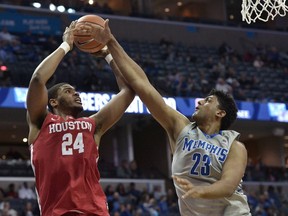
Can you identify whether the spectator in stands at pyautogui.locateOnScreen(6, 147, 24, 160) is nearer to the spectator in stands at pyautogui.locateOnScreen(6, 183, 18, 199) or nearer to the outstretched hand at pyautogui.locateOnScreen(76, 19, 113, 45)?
the spectator in stands at pyautogui.locateOnScreen(6, 183, 18, 199)

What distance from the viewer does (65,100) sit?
443 cm

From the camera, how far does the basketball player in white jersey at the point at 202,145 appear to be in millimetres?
4309

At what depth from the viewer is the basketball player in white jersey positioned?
4309 millimetres

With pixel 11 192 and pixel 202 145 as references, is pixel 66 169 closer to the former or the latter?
pixel 202 145

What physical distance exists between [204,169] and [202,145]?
148mm

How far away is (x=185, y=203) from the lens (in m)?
4.38

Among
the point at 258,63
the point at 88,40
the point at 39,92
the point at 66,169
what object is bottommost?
the point at 258,63

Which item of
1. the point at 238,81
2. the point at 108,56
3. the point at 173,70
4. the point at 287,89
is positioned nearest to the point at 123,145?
the point at 173,70

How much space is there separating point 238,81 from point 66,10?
560 cm

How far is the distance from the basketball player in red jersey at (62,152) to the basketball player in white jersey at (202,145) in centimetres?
35

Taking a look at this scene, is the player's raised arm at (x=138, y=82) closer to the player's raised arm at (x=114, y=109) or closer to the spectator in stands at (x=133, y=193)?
the player's raised arm at (x=114, y=109)

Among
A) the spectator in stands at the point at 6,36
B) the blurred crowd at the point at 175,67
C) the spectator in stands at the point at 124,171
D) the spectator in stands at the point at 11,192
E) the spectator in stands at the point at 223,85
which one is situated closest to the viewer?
the spectator in stands at the point at 11,192

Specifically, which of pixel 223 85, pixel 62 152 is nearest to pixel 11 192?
pixel 223 85

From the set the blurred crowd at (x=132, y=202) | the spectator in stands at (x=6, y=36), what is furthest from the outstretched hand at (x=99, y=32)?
the spectator in stands at (x=6, y=36)
